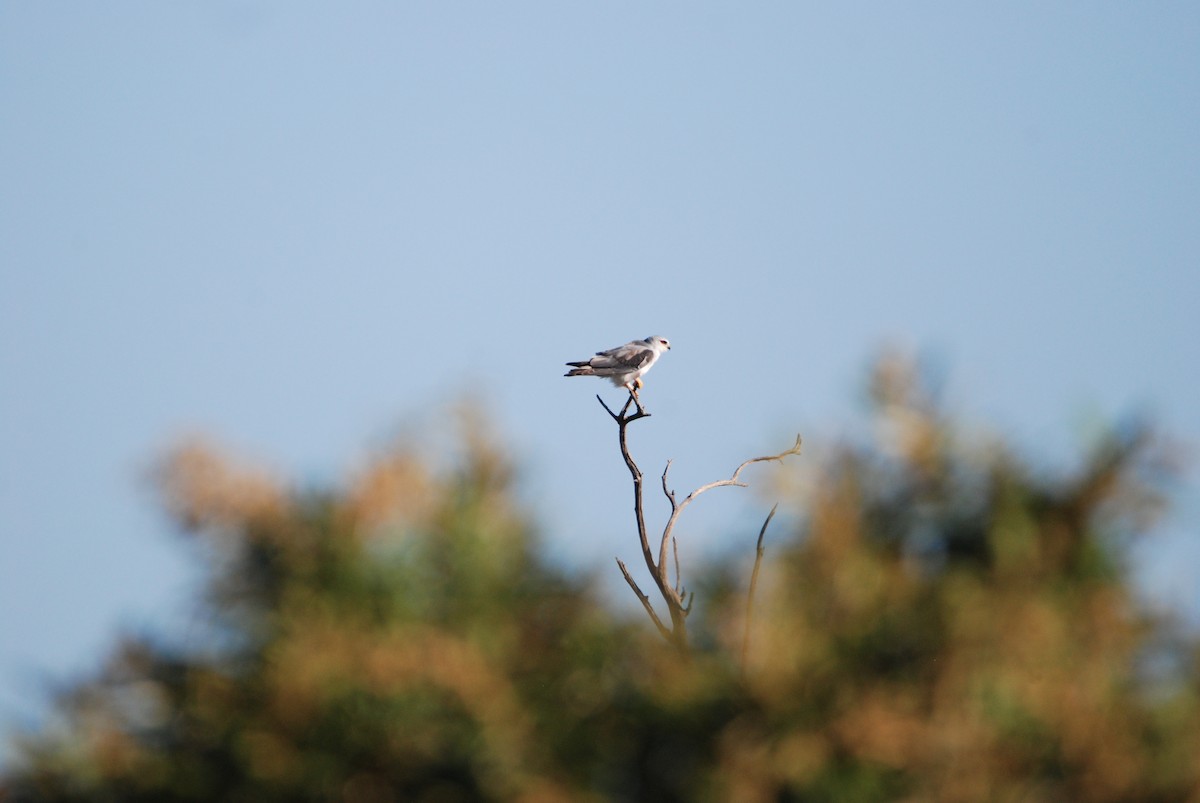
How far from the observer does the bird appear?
15.9m

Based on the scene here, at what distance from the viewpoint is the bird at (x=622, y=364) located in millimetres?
15922

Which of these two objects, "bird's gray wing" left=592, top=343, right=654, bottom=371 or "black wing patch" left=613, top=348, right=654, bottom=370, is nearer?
"bird's gray wing" left=592, top=343, right=654, bottom=371

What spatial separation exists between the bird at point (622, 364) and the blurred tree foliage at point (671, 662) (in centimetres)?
1259

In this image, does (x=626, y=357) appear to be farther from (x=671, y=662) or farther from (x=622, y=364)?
(x=671, y=662)

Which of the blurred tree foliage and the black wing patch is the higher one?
the black wing patch

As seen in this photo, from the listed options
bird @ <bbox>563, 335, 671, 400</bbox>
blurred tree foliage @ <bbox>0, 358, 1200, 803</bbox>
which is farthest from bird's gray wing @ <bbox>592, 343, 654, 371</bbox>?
blurred tree foliage @ <bbox>0, 358, 1200, 803</bbox>

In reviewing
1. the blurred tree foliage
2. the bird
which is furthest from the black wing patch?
the blurred tree foliage

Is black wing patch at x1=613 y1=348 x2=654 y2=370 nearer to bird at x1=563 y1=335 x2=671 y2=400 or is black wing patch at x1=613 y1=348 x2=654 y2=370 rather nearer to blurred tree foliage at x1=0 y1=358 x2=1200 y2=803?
bird at x1=563 y1=335 x2=671 y2=400

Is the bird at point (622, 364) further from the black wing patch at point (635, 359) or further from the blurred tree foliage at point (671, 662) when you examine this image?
the blurred tree foliage at point (671, 662)

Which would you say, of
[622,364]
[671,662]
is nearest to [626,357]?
[622,364]

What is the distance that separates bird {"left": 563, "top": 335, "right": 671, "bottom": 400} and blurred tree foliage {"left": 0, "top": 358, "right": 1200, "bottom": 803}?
12.6 metres

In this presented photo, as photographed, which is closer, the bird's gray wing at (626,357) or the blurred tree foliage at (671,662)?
the blurred tree foliage at (671,662)

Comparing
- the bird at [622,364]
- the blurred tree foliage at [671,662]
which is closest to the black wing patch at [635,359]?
the bird at [622,364]

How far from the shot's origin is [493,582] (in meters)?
2.93
